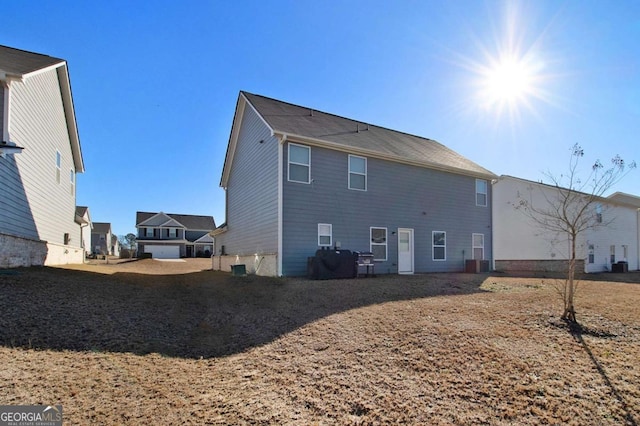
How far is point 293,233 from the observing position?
12.0m

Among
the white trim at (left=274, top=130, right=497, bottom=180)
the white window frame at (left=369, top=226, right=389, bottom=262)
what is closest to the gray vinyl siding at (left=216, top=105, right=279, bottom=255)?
the white trim at (left=274, top=130, right=497, bottom=180)

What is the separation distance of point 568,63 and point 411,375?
9.38 metres

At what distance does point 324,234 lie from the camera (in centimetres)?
1278

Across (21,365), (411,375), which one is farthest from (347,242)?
(21,365)

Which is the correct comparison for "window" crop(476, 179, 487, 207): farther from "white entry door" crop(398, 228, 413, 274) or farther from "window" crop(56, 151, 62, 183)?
"window" crop(56, 151, 62, 183)

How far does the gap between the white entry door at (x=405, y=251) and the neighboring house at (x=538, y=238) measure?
604 cm

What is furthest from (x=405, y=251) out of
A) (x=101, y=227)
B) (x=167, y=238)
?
(x=101, y=227)

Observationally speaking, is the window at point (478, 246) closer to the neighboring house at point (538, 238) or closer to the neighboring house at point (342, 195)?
the neighboring house at point (342, 195)

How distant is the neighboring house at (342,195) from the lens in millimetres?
12289

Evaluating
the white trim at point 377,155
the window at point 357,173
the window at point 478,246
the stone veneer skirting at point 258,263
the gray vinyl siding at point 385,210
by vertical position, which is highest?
the white trim at point 377,155

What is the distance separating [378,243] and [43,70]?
13.0 meters

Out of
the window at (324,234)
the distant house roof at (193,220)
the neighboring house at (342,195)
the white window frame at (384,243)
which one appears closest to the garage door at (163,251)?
the distant house roof at (193,220)

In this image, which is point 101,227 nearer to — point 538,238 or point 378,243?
point 378,243

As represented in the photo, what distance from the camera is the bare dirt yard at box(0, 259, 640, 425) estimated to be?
320 centimetres
